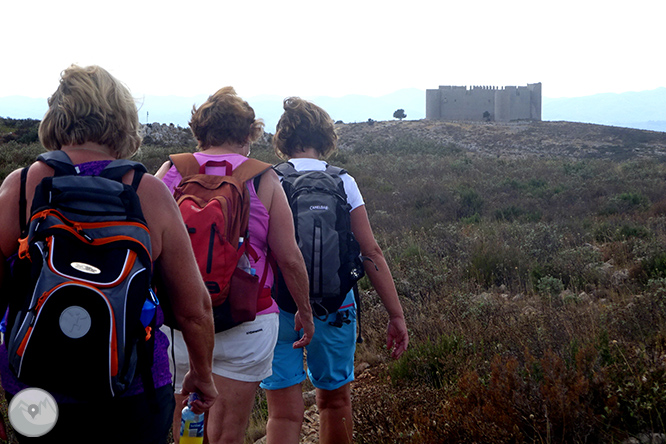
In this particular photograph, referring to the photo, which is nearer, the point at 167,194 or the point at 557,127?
the point at 167,194

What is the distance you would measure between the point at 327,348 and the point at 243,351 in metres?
0.61

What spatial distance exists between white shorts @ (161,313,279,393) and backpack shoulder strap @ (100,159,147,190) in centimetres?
85

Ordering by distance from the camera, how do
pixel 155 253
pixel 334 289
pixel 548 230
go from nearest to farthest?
pixel 155 253 → pixel 334 289 → pixel 548 230

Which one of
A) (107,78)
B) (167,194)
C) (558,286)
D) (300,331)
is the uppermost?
(107,78)

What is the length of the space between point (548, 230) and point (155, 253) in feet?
24.9

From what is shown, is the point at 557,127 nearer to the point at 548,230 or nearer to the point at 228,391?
the point at 548,230

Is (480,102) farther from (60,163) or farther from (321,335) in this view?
(60,163)

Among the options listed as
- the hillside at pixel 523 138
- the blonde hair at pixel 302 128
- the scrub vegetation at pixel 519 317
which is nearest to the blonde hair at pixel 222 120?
the blonde hair at pixel 302 128

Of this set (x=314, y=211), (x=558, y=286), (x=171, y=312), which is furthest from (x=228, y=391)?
(x=558, y=286)

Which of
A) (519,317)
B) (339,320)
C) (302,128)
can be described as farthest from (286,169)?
(519,317)

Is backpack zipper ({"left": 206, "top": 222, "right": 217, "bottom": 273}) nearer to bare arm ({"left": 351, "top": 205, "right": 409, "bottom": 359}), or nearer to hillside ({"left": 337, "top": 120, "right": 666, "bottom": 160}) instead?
bare arm ({"left": 351, "top": 205, "right": 409, "bottom": 359})

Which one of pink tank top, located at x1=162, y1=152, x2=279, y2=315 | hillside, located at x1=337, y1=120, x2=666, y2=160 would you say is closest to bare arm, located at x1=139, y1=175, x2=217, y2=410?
pink tank top, located at x1=162, y1=152, x2=279, y2=315

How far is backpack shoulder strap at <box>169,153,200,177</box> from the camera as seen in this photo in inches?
94.7

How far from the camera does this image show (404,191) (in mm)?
13891
